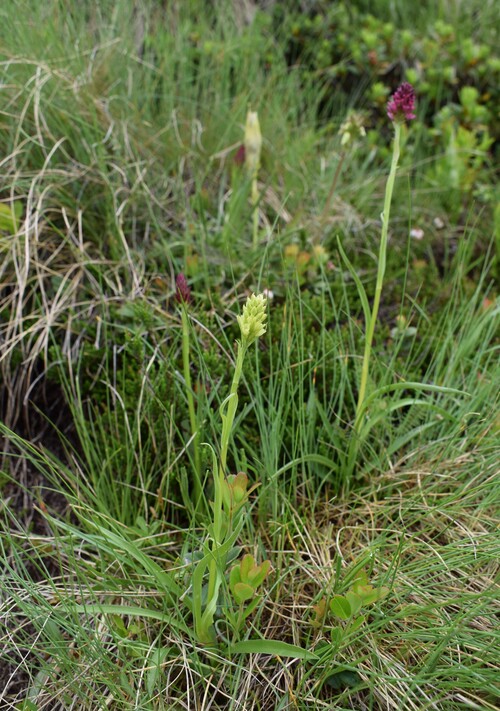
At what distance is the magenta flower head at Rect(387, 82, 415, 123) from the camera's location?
1.45m

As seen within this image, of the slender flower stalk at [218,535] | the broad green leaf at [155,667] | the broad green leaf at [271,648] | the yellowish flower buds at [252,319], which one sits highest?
the yellowish flower buds at [252,319]

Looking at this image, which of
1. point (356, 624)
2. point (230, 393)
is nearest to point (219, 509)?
point (230, 393)

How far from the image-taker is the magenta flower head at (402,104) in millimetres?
1452

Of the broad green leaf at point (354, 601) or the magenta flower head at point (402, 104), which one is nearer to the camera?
the broad green leaf at point (354, 601)

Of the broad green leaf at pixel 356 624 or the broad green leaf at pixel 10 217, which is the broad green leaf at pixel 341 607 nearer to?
the broad green leaf at pixel 356 624

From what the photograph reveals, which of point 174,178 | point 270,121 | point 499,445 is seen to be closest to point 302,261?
point 174,178

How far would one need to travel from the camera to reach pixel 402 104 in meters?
1.46

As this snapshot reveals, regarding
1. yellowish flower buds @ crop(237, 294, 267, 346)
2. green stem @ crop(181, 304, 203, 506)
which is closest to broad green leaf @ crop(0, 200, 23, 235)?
green stem @ crop(181, 304, 203, 506)

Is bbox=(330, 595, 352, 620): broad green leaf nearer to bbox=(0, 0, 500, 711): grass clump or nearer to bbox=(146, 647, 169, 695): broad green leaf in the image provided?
bbox=(0, 0, 500, 711): grass clump

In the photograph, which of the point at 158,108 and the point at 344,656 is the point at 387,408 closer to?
the point at 344,656

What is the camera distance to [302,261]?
2.14 metres

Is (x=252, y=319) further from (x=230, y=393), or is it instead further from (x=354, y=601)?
(x=354, y=601)

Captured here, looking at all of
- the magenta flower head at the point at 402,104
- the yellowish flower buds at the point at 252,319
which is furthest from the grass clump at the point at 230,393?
the magenta flower head at the point at 402,104

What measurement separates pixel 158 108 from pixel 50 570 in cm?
200
